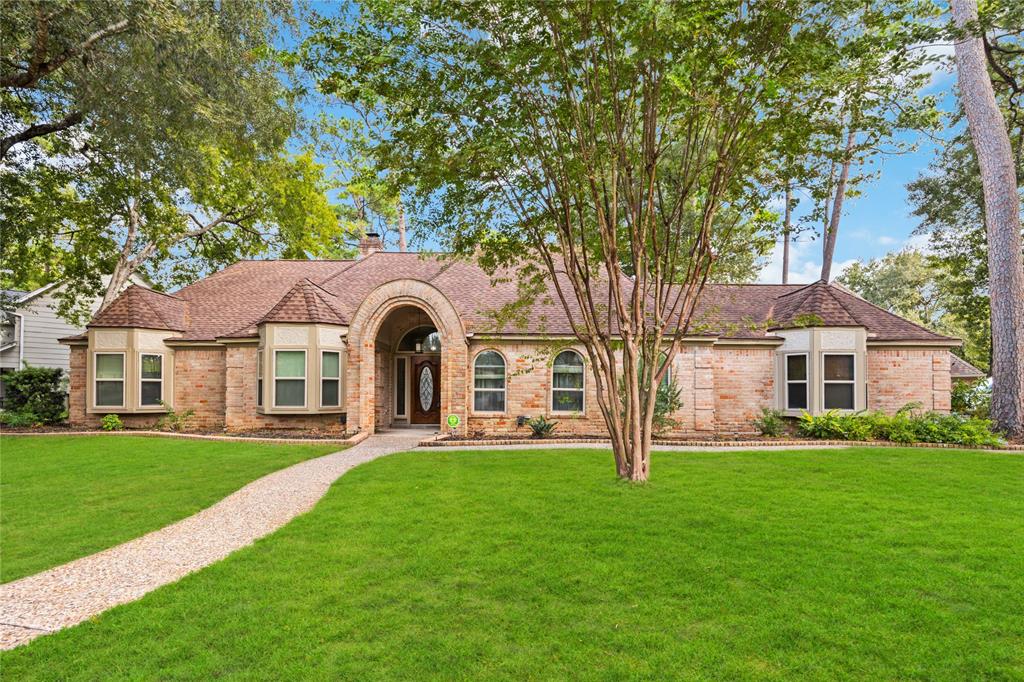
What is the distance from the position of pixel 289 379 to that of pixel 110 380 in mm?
5963

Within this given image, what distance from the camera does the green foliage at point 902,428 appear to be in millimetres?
12086

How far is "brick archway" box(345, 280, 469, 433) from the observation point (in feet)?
46.0

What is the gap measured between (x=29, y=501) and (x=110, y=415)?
918 cm

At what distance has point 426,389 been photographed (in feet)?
Result: 56.0

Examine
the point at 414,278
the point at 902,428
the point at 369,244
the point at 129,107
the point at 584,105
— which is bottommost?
the point at 902,428

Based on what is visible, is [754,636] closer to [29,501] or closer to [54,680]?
[54,680]

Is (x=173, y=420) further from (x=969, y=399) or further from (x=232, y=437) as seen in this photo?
(x=969, y=399)

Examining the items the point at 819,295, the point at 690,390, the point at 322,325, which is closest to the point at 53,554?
the point at 322,325

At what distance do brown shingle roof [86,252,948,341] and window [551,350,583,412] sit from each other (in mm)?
932

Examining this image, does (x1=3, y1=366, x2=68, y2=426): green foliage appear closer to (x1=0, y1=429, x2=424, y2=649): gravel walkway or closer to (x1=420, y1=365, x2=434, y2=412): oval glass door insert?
(x1=420, y1=365, x2=434, y2=412): oval glass door insert

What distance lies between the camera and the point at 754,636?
352 cm

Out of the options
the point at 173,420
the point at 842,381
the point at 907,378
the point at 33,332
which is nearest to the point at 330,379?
the point at 173,420

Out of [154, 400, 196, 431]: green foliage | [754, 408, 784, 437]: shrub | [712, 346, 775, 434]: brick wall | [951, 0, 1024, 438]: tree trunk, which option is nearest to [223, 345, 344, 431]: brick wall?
[154, 400, 196, 431]: green foliage

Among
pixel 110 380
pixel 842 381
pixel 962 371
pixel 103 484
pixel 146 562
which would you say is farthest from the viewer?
pixel 962 371
